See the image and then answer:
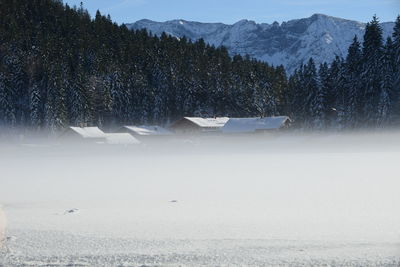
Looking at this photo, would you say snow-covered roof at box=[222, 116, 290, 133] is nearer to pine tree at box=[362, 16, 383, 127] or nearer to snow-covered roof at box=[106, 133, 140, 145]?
snow-covered roof at box=[106, 133, 140, 145]

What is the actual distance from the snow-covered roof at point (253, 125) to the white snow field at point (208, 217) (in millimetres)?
46153

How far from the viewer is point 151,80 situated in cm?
12338

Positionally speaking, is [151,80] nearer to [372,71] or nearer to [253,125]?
[253,125]

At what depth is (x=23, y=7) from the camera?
433ft

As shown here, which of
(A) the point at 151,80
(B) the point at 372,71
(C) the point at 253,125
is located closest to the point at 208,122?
(C) the point at 253,125

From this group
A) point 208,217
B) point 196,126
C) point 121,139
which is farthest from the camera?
point 196,126

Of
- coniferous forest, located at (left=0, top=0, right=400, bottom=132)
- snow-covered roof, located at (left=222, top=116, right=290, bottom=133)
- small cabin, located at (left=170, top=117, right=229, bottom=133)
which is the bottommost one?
small cabin, located at (left=170, top=117, right=229, bottom=133)

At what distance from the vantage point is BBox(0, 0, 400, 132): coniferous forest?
71812mm

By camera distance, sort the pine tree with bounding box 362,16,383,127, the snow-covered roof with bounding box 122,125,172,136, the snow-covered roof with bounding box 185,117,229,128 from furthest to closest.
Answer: the snow-covered roof with bounding box 185,117,229,128 → the snow-covered roof with bounding box 122,125,172,136 → the pine tree with bounding box 362,16,383,127

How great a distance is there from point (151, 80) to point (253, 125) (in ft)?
140

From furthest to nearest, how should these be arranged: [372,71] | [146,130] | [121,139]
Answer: [146,130] < [121,139] < [372,71]

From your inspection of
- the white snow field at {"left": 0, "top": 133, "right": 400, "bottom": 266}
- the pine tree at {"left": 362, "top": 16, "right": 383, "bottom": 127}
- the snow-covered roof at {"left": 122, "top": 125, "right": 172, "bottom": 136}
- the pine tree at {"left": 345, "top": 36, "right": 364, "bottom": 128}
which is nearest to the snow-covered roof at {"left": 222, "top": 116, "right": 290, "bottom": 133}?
the snow-covered roof at {"left": 122, "top": 125, "right": 172, "bottom": 136}

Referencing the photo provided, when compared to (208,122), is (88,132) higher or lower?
lower

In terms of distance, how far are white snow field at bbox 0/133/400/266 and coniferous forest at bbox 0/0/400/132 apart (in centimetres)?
3354
